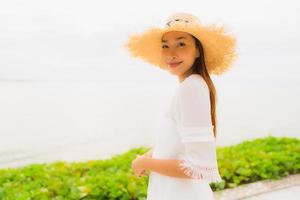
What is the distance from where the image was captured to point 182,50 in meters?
1.92

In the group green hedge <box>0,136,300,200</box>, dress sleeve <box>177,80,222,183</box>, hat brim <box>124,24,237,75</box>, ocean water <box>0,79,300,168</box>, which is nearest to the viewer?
dress sleeve <box>177,80,222,183</box>

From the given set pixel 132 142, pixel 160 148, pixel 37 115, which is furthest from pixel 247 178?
pixel 37 115

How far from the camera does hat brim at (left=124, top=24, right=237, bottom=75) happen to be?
1.85 meters

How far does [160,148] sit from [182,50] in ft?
1.40

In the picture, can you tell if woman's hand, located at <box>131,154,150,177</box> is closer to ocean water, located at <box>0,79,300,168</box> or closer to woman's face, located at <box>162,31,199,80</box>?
woman's face, located at <box>162,31,199,80</box>

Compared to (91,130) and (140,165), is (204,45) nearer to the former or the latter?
(140,165)

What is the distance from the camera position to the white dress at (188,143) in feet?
5.72

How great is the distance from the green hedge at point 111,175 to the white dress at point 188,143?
2.04 meters

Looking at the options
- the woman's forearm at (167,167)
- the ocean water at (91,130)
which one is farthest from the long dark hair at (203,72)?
the ocean water at (91,130)

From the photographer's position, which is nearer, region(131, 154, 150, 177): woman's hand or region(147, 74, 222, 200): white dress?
region(147, 74, 222, 200): white dress

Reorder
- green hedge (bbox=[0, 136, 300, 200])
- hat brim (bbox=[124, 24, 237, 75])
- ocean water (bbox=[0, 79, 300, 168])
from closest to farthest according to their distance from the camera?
hat brim (bbox=[124, 24, 237, 75])
green hedge (bbox=[0, 136, 300, 200])
ocean water (bbox=[0, 79, 300, 168])

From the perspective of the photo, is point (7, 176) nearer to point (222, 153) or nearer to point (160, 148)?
point (222, 153)

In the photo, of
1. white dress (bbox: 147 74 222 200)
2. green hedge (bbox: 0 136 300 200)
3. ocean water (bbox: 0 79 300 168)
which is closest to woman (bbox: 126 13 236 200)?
white dress (bbox: 147 74 222 200)

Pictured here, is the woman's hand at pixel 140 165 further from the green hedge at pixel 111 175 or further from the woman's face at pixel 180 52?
the green hedge at pixel 111 175
